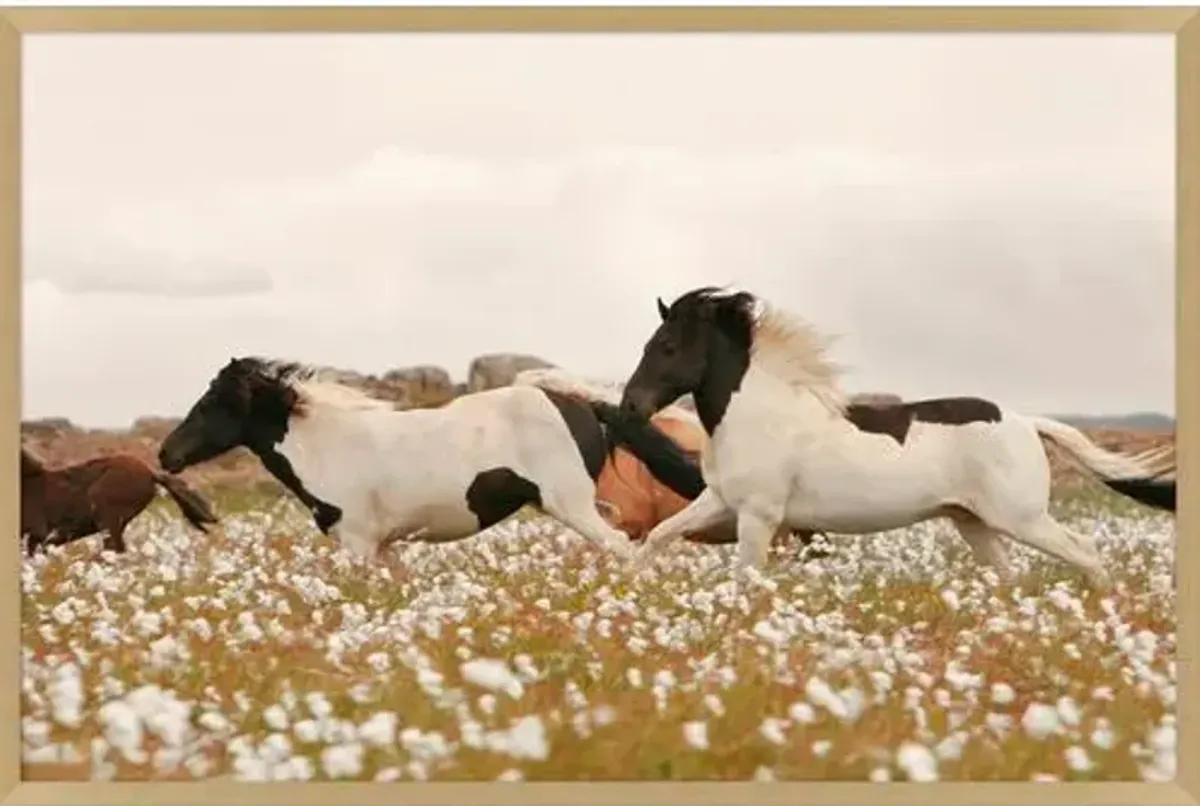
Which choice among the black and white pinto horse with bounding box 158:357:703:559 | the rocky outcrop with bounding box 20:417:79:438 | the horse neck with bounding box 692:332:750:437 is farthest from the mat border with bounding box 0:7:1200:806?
the horse neck with bounding box 692:332:750:437

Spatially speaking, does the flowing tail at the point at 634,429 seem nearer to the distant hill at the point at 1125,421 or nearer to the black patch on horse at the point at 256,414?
the black patch on horse at the point at 256,414

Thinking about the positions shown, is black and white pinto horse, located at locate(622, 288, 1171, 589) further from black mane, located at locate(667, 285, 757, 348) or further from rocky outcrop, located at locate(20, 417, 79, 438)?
rocky outcrop, located at locate(20, 417, 79, 438)

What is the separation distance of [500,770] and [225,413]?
523 millimetres

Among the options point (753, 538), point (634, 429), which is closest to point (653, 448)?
point (634, 429)

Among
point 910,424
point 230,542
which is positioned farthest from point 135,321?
point 910,424

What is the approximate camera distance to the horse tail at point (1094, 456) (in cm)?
178

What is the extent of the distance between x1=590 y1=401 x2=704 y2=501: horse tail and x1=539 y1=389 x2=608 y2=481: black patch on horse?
1 cm

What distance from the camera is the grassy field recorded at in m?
1.78

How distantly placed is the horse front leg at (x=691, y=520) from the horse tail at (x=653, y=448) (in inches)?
0.5

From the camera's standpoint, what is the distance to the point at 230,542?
1.85 m

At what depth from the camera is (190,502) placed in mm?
1828

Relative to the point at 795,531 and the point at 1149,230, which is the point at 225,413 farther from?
the point at 1149,230

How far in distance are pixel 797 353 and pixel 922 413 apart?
0.16 m

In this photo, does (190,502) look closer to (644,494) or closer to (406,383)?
(406,383)
